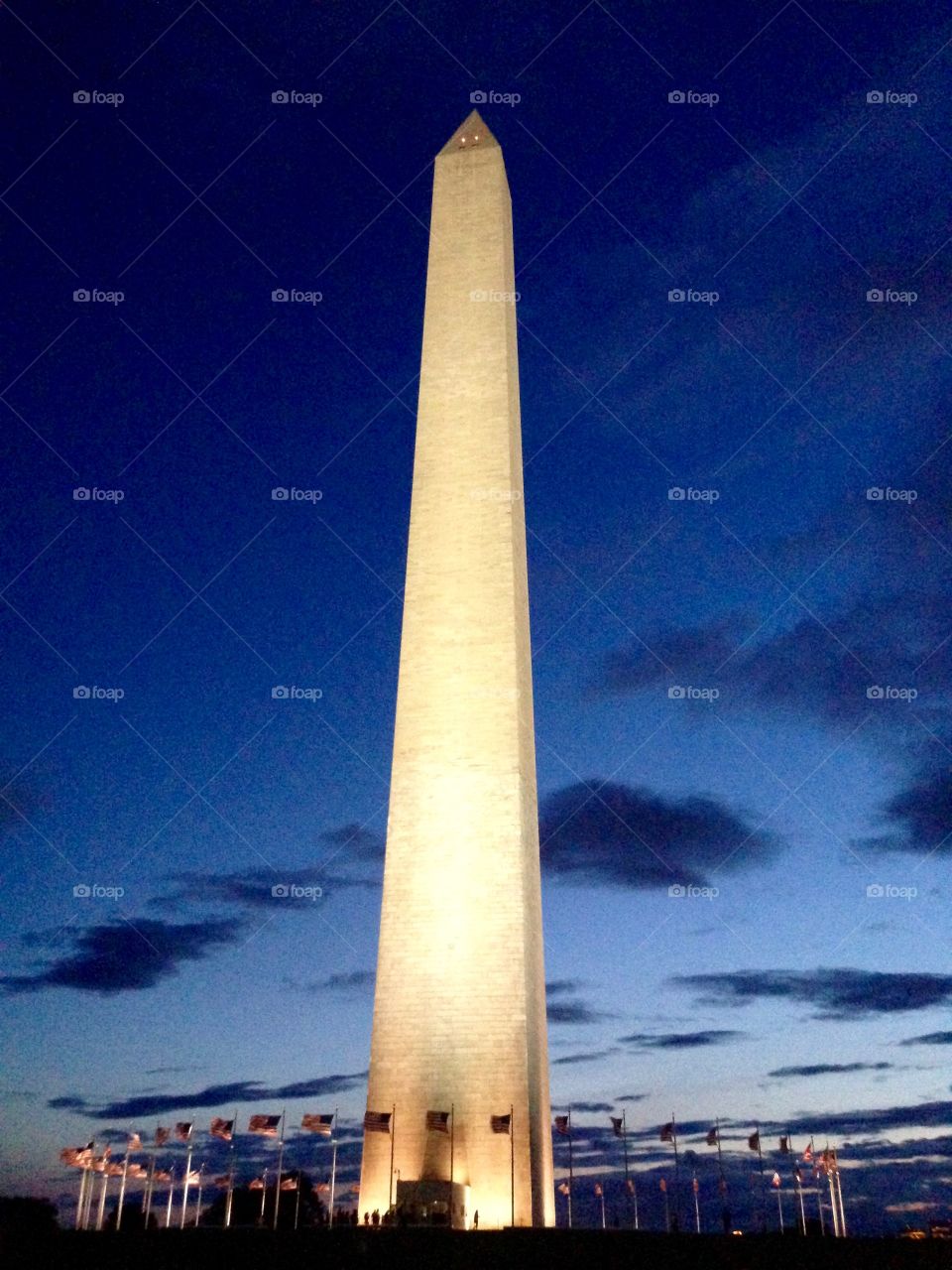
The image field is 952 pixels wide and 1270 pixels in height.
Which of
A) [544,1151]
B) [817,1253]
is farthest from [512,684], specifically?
[817,1253]

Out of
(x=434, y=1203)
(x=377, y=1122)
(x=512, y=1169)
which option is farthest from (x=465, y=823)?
(x=434, y=1203)

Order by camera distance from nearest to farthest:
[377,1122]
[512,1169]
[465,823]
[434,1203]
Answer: [434,1203] → [512,1169] → [377,1122] → [465,823]

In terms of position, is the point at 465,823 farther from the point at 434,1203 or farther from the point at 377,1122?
the point at 434,1203

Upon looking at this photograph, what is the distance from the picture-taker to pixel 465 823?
90.5 ft

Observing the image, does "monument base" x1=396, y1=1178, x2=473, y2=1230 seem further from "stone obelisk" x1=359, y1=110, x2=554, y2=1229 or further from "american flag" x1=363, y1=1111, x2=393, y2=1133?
"american flag" x1=363, y1=1111, x2=393, y2=1133

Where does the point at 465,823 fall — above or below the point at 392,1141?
above

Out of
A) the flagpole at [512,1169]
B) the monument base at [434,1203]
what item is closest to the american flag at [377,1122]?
A: the monument base at [434,1203]

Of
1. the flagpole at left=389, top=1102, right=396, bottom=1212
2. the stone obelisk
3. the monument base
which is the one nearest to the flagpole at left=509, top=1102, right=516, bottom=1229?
the stone obelisk

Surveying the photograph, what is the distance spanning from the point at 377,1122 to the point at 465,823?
20.6 feet

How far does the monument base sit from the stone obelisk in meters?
0.04

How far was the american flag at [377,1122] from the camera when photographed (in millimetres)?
25734

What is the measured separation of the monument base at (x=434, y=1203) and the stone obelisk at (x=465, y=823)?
0.12 ft

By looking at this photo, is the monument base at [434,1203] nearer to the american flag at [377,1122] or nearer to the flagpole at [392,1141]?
the flagpole at [392,1141]

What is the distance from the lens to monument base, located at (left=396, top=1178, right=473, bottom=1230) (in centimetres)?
2436
